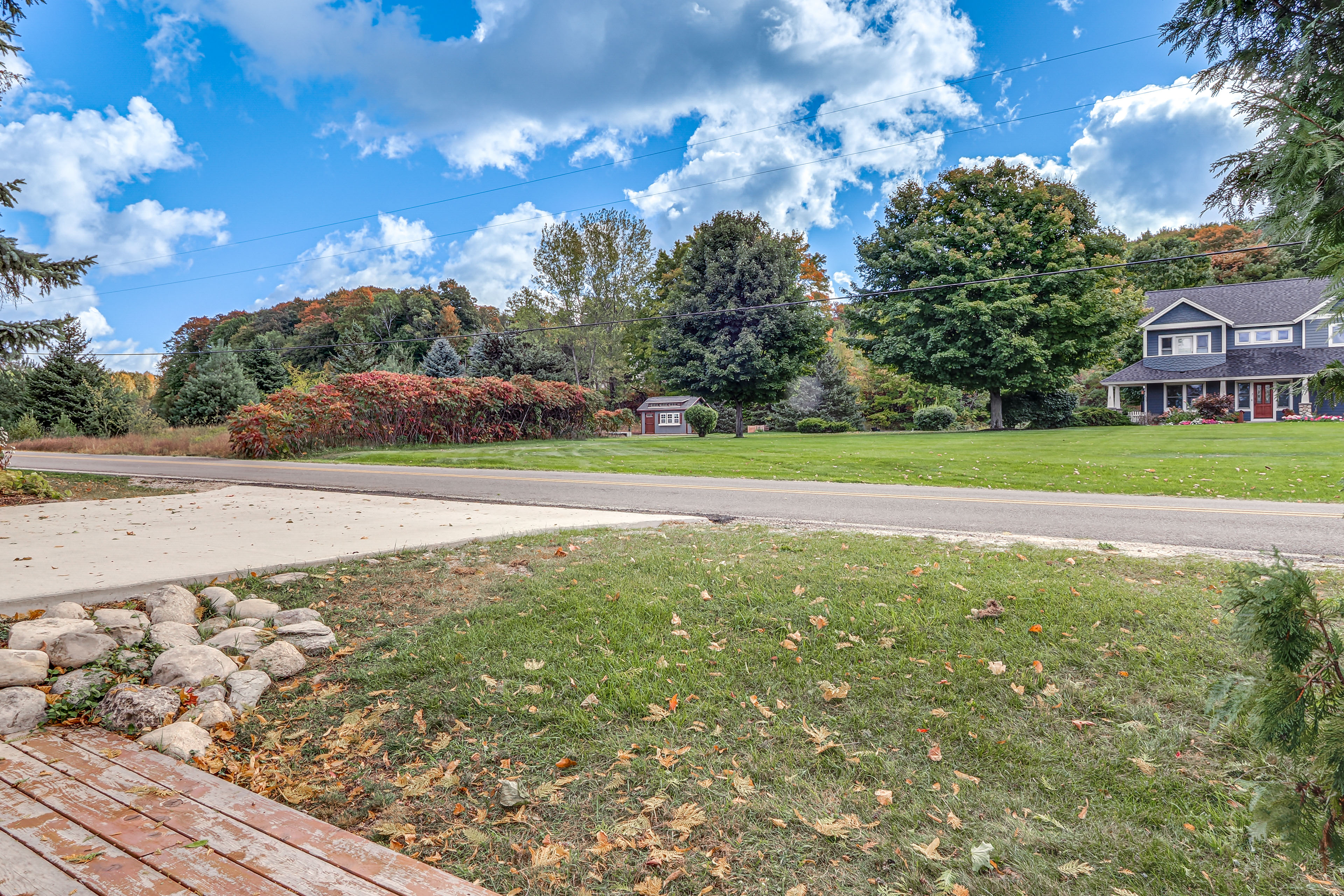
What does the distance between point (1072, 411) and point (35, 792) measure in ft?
119

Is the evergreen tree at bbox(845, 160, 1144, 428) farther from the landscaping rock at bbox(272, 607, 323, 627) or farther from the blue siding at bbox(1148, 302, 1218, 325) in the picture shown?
the landscaping rock at bbox(272, 607, 323, 627)

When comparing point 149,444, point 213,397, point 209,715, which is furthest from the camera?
point 213,397

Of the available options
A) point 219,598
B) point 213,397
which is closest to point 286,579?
point 219,598

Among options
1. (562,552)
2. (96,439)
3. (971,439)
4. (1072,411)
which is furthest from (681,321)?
(562,552)

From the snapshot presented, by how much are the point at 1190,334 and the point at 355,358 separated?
46.3 metres

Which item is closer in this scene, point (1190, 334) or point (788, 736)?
point (788, 736)

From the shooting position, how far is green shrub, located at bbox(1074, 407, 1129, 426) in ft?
101

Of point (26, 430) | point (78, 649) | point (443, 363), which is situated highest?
point (443, 363)

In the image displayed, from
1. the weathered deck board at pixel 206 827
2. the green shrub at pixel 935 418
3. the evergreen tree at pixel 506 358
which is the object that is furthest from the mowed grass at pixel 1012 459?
the evergreen tree at pixel 506 358

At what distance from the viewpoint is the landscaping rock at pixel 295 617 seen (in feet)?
14.9

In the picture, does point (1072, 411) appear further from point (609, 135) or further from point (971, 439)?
point (609, 135)

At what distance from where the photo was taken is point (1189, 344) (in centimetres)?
3378

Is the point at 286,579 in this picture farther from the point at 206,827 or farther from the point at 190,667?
the point at 206,827

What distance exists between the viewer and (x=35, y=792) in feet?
8.48
